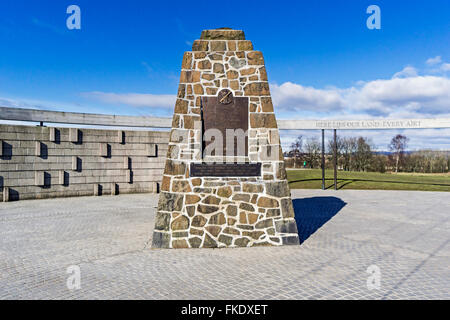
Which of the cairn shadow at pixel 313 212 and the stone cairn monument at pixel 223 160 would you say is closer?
the stone cairn monument at pixel 223 160

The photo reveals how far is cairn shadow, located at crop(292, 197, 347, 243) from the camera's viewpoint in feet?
28.7

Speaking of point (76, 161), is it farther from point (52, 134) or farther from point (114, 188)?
point (114, 188)

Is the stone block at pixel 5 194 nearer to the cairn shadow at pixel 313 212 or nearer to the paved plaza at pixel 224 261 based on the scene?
the paved plaza at pixel 224 261

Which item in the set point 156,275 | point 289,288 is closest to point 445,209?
point 289,288

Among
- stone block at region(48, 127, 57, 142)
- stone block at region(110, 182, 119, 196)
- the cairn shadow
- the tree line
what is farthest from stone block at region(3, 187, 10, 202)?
the tree line

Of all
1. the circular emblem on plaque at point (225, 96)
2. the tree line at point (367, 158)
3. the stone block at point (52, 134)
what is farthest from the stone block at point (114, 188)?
the tree line at point (367, 158)

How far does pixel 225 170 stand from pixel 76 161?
1052 centimetres

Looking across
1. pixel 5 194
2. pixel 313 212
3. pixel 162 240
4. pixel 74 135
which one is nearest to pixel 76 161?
pixel 74 135

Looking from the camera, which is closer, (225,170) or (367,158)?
(225,170)

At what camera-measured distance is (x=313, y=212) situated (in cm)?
1151

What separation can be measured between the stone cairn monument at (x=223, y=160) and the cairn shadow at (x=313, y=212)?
4.74 feet

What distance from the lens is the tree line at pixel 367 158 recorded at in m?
36.7

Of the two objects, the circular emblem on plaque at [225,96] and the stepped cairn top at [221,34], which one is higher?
the stepped cairn top at [221,34]

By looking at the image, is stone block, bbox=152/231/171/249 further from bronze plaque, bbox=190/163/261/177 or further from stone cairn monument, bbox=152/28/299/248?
bronze plaque, bbox=190/163/261/177
